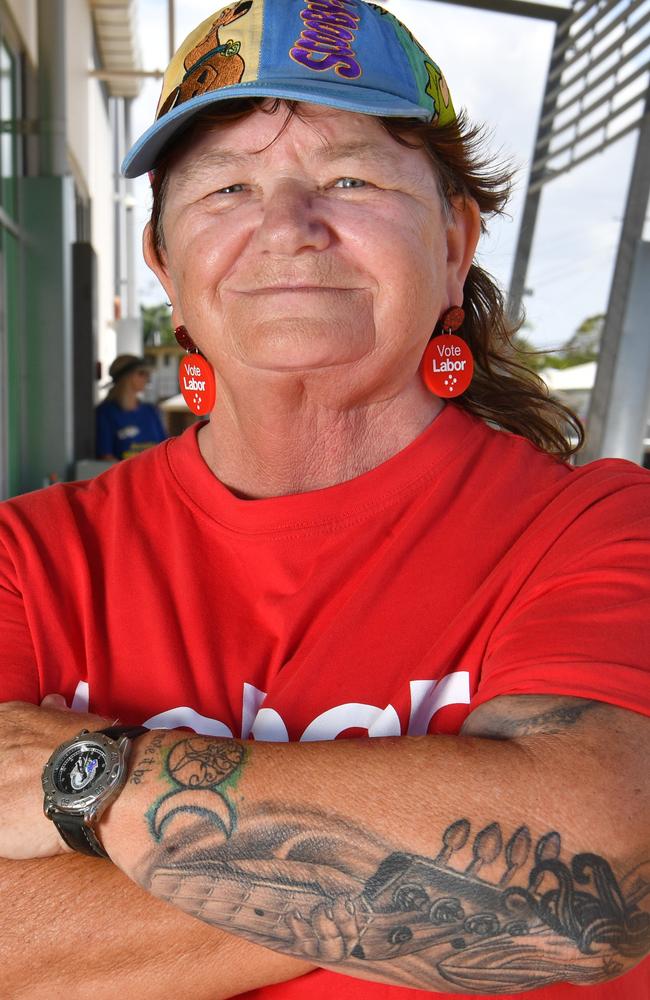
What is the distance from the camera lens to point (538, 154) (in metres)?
8.13

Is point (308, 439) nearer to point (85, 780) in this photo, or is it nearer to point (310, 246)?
point (310, 246)

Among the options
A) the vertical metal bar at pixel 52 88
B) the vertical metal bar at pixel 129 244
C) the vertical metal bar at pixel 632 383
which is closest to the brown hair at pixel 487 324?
the vertical metal bar at pixel 632 383

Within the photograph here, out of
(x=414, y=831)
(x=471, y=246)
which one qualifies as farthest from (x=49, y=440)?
(x=414, y=831)

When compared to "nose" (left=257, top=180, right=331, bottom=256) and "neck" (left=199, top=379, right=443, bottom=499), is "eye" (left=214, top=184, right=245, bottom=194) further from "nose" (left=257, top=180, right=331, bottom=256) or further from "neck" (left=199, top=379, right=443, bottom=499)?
"neck" (left=199, top=379, right=443, bottom=499)

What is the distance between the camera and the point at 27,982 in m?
1.09

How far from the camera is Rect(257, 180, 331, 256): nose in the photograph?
1276 mm

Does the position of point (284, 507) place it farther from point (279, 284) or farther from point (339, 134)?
point (339, 134)

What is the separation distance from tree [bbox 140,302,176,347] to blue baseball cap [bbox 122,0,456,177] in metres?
21.7

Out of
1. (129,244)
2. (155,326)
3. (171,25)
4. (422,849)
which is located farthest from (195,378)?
(155,326)

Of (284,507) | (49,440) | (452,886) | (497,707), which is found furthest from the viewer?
(49,440)

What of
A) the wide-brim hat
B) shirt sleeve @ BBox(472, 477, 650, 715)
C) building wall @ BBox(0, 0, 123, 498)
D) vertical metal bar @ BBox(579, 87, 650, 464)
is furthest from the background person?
shirt sleeve @ BBox(472, 477, 650, 715)

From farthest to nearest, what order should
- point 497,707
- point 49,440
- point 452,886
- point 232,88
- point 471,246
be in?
point 49,440, point 471,246, point 232,88, point 497,707, point 452,886

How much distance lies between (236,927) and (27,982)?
0.28 meters

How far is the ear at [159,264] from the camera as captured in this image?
61.6 inches
